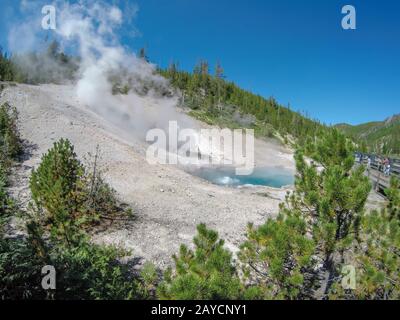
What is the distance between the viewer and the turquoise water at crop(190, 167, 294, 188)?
25125 mm

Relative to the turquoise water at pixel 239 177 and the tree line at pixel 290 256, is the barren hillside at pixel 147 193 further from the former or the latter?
the turquoise water at pixel 239 177

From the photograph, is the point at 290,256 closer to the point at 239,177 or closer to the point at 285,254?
the point at 285,254

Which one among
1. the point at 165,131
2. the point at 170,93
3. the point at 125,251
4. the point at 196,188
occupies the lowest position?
the point at 125,251

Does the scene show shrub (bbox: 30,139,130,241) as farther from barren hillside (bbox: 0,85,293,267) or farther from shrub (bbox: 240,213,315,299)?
shrub (bbox: 240,213,315,299)

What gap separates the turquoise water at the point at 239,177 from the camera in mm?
25125

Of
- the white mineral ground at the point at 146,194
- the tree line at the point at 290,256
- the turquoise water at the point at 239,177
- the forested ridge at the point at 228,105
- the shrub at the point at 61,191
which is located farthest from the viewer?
the forested ridge at the point at 228,105

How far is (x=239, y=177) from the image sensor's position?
91.4ft

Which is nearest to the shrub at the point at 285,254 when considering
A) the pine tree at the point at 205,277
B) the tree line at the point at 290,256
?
the tree line at the point at 290,256

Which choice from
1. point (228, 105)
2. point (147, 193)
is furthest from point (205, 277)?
point (228, 105)
